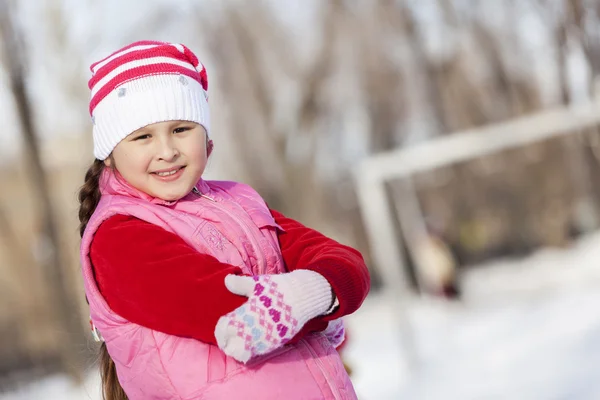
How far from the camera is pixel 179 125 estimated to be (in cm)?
179

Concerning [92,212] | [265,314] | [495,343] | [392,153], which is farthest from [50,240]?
[265,314]

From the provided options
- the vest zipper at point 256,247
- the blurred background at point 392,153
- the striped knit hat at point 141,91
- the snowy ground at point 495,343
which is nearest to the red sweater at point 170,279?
the vest zipper at point 256,247

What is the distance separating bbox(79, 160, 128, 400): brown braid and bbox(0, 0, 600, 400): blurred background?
18.1 feet

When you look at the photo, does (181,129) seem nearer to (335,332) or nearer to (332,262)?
(332,262)

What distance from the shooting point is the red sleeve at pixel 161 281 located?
1529mm

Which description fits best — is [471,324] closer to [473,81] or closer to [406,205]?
[406,205]

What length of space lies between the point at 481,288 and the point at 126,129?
1182 cm

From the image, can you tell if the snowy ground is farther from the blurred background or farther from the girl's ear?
the girl's ear

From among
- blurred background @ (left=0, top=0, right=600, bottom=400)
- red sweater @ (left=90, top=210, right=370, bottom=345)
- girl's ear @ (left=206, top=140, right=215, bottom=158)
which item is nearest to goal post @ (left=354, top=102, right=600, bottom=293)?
blurred background @ (left=0, top=0, right=600, bottom=400)

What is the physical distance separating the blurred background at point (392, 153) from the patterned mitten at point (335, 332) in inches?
215

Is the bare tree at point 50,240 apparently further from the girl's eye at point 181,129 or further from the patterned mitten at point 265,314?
the patterned mitten at point 265,314

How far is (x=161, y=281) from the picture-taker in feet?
5.08

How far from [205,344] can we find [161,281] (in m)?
0.15

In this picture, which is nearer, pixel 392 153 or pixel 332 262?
pixel 332 262
